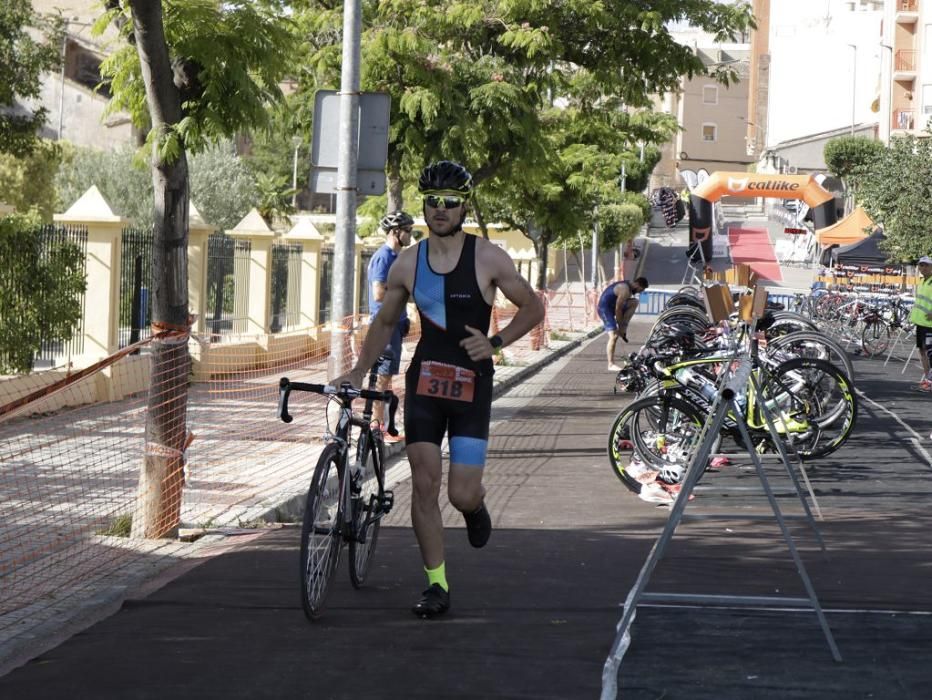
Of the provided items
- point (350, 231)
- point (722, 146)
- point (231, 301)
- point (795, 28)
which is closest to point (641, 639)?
point (350, 231)

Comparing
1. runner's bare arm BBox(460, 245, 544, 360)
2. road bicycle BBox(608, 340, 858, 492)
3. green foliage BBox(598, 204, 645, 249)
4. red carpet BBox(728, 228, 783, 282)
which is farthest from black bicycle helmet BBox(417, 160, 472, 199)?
red carpet BBox(728, 228, 783, 282)

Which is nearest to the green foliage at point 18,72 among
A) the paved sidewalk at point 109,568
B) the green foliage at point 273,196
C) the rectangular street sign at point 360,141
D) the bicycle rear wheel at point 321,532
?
the rectangular street sign at point 360,141

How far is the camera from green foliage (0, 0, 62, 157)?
67.3 ft

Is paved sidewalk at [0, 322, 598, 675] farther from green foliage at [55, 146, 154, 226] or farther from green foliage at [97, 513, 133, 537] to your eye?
green foliage at [55, 146, 154, 226]

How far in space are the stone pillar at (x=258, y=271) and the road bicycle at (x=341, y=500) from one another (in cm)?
1607

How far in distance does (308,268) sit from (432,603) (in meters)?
20.5

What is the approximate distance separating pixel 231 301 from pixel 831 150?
211 feet

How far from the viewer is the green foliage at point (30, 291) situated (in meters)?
15.1

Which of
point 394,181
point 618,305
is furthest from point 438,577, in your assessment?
point 618,305

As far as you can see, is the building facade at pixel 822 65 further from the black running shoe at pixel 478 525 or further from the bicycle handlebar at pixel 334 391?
the bicycle handlebar at pixel 334 391

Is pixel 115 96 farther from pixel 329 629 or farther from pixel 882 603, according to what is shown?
pixel 882 603

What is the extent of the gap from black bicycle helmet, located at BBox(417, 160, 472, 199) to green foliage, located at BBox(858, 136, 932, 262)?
1338 inches

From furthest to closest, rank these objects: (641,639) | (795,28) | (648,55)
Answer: (795,28), (648,55), (641,639)

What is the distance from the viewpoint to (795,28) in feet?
340
